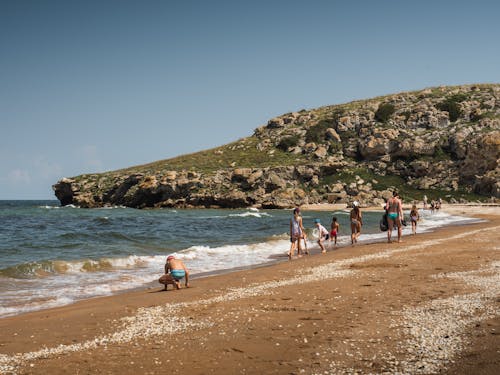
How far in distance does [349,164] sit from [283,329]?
7842 cm

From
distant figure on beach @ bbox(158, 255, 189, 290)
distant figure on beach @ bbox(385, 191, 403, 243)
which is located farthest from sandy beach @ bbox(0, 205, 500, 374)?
distant figure on beach @ bbox(385, 191, 403, 243)

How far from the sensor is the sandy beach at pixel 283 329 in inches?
227

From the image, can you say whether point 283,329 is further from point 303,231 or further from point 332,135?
point 332,135

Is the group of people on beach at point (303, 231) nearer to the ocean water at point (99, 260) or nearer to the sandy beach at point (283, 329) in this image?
the ocean water at point (99, 260)

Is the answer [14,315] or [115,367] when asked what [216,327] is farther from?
[14,315]

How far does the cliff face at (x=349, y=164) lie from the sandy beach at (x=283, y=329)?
61.3m

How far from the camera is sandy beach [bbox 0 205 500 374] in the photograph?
577 cm

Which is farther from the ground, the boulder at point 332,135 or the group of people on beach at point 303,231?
the boulder at point 332,135

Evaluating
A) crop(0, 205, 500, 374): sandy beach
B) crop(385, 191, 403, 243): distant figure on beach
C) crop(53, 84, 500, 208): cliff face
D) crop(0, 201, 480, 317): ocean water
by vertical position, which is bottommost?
crop(0, 201, 480, 317): ocean water

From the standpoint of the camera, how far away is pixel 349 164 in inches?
3278

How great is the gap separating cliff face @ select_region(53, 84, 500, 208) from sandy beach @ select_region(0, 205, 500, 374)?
61.3 metres

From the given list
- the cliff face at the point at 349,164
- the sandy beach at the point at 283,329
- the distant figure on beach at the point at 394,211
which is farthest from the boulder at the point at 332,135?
the sandy beach at the point at 283,329

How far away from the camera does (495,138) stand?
2719 inches

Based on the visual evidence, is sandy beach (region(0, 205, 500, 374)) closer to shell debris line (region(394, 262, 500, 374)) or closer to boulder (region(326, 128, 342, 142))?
shell debris line (region(394, 262, 500, 374))
